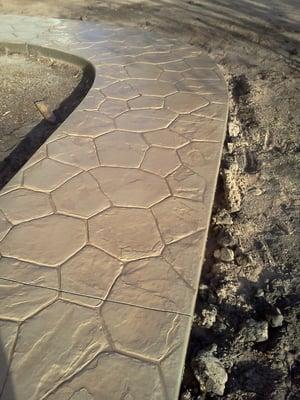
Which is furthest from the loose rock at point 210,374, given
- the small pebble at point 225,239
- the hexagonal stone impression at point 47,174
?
the hexagonal stone impression at point 47,174

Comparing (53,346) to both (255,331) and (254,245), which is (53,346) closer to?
Answer: (255,331)

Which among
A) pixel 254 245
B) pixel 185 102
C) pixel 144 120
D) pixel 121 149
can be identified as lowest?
pixel 254 245

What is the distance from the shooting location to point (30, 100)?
15.2ft

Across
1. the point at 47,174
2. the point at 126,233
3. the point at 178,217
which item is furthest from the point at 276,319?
the point at 47,174

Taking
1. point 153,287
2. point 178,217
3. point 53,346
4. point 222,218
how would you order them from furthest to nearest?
point 222,218
point 178,217
point 153,287
point 53,346

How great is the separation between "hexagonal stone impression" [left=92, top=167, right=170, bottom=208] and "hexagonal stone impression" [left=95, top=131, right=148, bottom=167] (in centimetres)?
11

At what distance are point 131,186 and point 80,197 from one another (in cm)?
41

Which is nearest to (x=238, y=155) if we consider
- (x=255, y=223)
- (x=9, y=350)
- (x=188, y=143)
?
(x=188, y=143)

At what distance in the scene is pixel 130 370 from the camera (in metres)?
1.91

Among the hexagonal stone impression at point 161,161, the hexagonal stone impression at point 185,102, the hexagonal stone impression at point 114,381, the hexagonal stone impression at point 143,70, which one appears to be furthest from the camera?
the hexagonal stone impression at point 143,70

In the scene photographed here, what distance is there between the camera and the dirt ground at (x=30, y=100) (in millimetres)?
3811

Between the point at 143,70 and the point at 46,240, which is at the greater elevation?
the point at 143,70

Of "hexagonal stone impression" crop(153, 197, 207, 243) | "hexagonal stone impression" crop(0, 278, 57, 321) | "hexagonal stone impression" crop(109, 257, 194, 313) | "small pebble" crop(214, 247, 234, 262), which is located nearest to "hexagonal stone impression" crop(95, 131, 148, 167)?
"hexagonal stone impression" crop(153, 197, 207, 243)

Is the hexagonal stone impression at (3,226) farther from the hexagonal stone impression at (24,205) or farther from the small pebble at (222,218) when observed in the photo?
the small pebble at (222,218)
